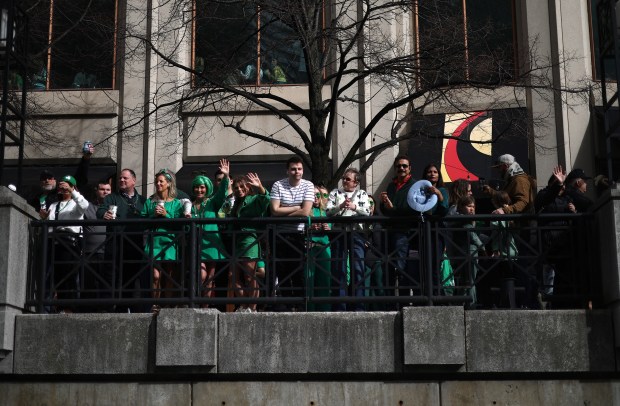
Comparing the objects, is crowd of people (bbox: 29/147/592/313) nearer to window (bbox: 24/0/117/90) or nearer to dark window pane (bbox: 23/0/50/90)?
dark window pane (bbox: 23/0/50/90)

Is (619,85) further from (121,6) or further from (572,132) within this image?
(121,6)

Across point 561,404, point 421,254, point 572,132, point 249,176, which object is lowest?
point 561,404

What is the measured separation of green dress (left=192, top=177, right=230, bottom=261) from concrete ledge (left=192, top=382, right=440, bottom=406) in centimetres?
137

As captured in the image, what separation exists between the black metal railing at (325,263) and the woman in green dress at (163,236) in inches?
1.0

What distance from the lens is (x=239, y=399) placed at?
10.6 meters

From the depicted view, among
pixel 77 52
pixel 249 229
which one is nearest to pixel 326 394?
pixel 249 229

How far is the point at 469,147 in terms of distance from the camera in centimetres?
1964

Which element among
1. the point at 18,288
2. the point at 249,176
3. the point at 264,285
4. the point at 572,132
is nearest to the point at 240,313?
the point at 264,285

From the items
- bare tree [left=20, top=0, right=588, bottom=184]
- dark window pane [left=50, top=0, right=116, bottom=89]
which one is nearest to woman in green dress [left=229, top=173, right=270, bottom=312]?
bare tree [left=20, top=0, right=588, bottom=184]

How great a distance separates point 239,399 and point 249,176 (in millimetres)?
2318

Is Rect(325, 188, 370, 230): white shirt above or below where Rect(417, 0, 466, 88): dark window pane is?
below

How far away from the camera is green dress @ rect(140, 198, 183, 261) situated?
11.2 meters

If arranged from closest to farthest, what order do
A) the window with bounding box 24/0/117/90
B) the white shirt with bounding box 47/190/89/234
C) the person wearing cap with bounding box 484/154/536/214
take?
the white shirt with bounding box 47/190/89/234 → the person wearing cap with bounding box 484/154/536/214 → the window with bounding box 24/0/117/90

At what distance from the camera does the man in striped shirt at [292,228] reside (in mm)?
11203
